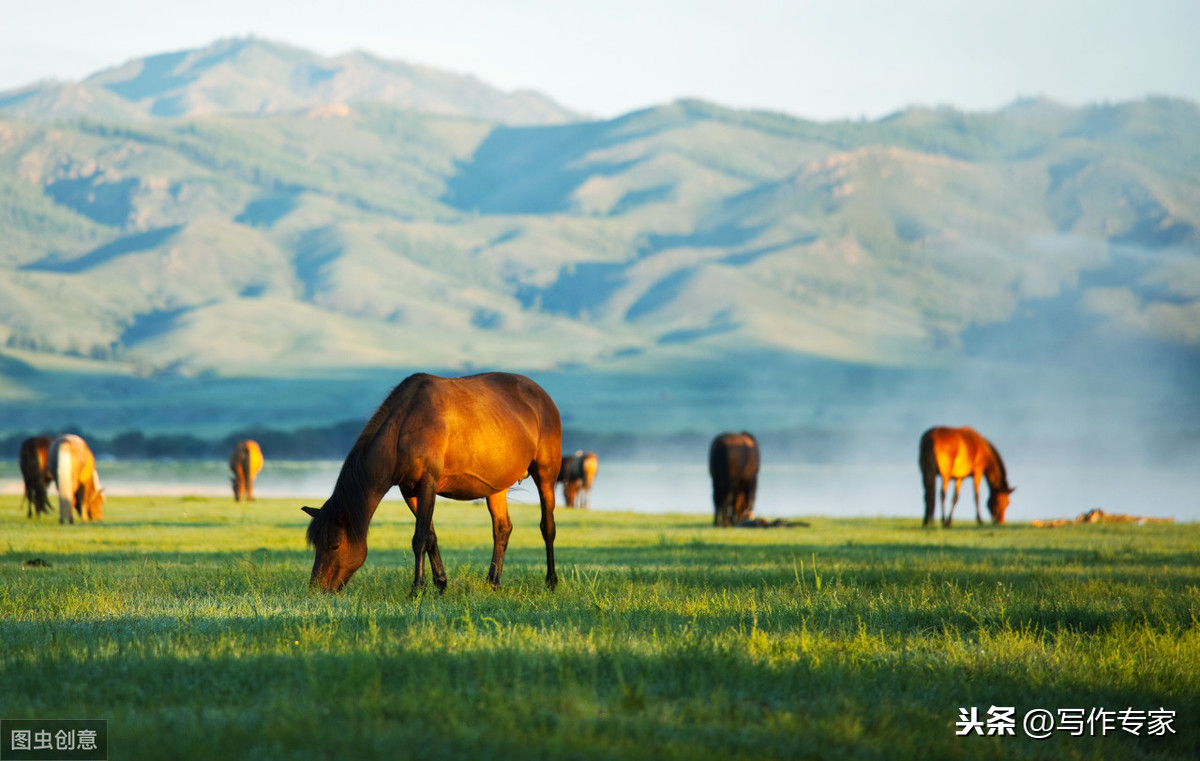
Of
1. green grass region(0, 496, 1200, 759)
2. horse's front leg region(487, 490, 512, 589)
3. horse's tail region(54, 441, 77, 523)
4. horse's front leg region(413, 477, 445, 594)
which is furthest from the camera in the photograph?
horse's tail region(54, 441, 77, 523)

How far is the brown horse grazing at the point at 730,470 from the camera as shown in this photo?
2836 centimetres

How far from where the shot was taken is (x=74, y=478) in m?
25.7

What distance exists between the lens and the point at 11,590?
11.7 meters

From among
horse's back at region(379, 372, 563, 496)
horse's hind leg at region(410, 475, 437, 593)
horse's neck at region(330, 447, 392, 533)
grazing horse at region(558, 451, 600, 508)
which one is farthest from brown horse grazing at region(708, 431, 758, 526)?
horse's neck at region(330, 447, 392, 533)

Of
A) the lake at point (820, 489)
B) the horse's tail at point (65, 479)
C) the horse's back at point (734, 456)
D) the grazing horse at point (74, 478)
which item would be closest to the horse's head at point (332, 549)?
the grazing horse at point (74, 478)

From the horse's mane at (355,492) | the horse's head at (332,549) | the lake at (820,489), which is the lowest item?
the lake at (820,489)

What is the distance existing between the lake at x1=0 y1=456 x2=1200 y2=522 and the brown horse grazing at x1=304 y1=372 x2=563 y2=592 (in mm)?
21111

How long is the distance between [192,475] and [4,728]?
204 ft

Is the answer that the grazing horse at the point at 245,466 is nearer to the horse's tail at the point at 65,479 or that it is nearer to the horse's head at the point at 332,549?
the horse's tail at the point at 65,479

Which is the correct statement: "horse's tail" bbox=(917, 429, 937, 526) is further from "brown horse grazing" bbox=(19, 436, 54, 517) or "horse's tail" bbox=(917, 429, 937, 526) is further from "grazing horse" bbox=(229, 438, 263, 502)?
"grazing horse" bbox=(229, 438, 263, 502)

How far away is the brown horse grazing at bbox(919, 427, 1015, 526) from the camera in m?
28.4

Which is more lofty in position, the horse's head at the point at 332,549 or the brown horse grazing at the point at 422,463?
the brown horse grazing at the point at 422,463

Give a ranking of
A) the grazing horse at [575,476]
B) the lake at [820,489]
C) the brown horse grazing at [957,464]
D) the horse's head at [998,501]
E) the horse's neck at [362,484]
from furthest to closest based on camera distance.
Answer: the lake at [820,489], the grazing horse at [575,476], the horse's head at [998,501], the brown horse grazing at [957,464], the horse's neck at [362,484]

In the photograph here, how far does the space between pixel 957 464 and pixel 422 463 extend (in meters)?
21.0
